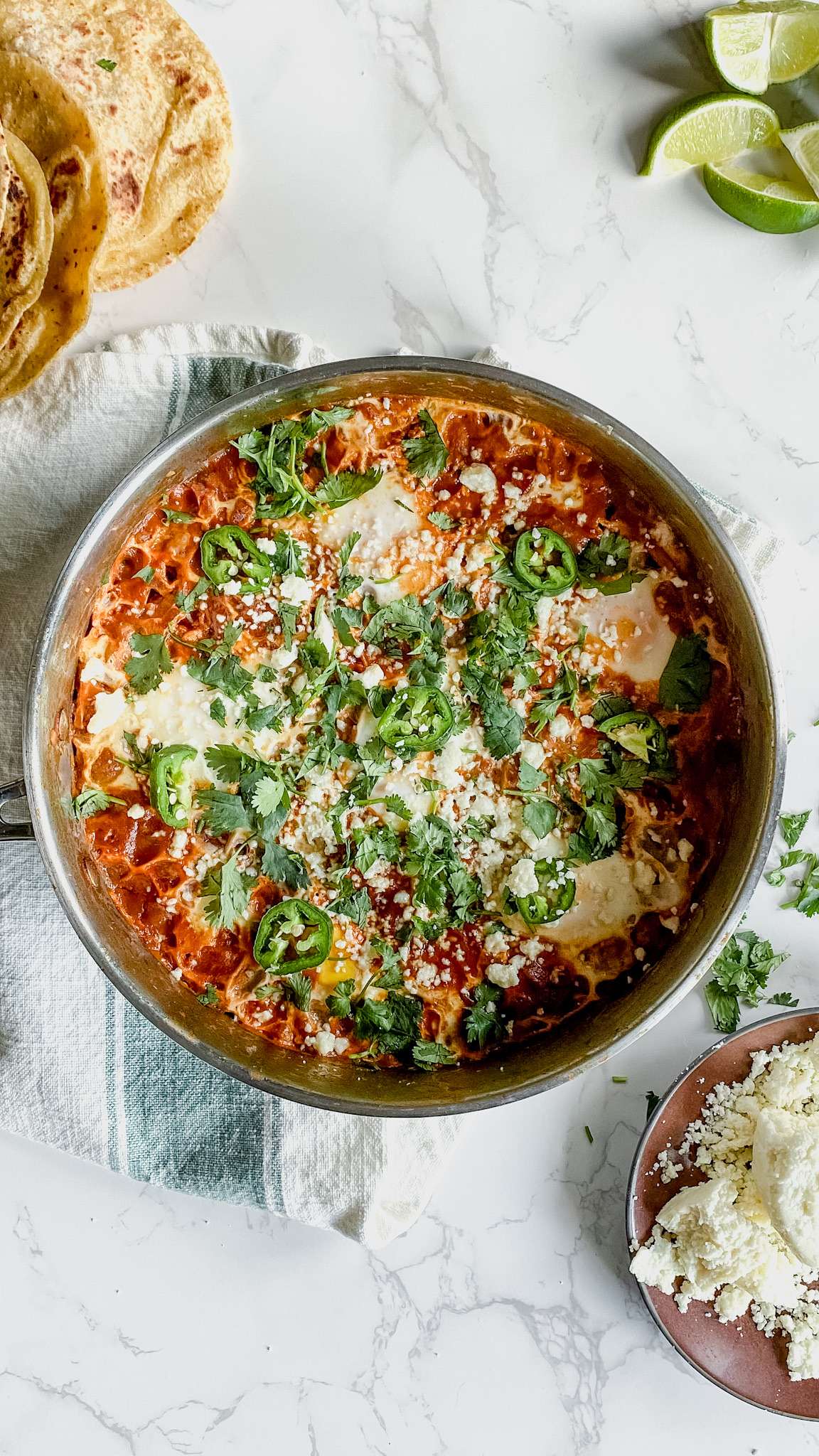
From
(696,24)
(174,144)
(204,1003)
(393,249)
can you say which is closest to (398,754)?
(204,1003)

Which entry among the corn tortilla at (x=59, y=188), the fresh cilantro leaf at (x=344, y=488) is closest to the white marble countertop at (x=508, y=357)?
the corn tortilla at (x=59, y=188)

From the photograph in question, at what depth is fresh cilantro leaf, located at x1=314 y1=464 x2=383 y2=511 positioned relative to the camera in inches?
96.7

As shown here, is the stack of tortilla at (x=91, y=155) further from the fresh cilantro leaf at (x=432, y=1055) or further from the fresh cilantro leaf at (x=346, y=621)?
the fresh cilantro leaf at (x=432, y=1055)

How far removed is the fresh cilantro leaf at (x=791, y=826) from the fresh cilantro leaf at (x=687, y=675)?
469mm

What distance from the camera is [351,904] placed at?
8.24ft

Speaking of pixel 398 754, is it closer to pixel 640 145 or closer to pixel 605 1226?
pixel 605 1226

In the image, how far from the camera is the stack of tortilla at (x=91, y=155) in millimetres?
2412

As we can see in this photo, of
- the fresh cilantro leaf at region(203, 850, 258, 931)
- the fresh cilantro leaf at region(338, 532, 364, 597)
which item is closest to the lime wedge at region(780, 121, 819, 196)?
the fresh cilantro leaf at region(338, 532, 364, 597)

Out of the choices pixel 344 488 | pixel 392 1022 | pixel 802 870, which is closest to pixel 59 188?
pixel 344 488

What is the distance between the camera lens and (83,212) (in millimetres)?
2447

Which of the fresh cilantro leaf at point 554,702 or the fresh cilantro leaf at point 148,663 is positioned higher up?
the fresh cilantro leaf at point 554,702

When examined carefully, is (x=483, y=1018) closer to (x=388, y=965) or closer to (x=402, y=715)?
(x=388, y=965)

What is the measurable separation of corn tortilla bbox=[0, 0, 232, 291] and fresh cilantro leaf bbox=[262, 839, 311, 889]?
4.70 feet

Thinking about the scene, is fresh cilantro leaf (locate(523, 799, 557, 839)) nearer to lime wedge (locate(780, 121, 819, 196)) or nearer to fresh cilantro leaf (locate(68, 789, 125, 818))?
fresh cilantro leaf (locate(68, 789, 125, 818))
